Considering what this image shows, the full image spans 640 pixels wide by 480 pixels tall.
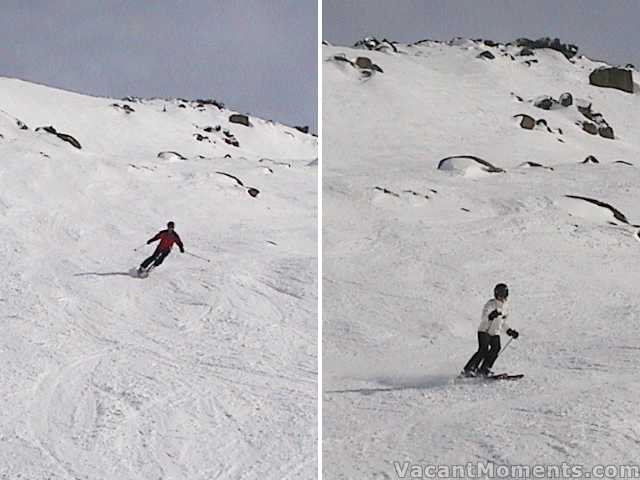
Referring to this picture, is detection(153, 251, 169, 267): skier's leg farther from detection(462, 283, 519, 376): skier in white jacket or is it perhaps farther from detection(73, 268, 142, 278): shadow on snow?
detection(462, 283, 519, 376): skier in white jacket

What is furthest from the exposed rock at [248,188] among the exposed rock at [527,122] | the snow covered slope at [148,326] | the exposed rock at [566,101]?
the exposed rock at [566,101]

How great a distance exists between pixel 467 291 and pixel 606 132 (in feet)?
37.4

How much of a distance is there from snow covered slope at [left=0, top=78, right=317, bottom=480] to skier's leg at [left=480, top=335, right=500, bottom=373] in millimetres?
858

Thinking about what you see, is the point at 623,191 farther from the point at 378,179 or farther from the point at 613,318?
the point at 613,318

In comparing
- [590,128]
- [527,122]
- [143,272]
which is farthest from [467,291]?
[590,128]

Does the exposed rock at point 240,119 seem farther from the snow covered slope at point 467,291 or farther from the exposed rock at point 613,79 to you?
the snow covered slope at point 467,291

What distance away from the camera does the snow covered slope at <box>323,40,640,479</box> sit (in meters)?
2.92

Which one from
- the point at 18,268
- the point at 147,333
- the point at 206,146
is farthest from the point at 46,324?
the point at 206,146

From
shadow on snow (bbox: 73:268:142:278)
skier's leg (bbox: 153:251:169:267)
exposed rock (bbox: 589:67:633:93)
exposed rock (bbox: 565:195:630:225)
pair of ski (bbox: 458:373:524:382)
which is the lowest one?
exposed rock (bbox: 589:67:633:93)

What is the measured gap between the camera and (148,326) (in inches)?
192

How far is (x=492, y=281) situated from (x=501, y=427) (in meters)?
2.66

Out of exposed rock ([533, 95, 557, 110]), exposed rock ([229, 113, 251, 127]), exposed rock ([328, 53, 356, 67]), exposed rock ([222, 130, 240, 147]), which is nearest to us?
exposed rock ([328, 53, 356, 67])

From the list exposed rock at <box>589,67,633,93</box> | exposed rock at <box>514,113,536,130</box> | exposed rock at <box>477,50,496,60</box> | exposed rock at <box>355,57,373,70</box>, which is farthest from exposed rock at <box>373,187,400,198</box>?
exposed rock at <box>589,67,633,93</box>

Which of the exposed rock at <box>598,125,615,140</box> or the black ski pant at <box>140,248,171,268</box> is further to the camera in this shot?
the exposed rock at <box>598,125,615,140</box>
